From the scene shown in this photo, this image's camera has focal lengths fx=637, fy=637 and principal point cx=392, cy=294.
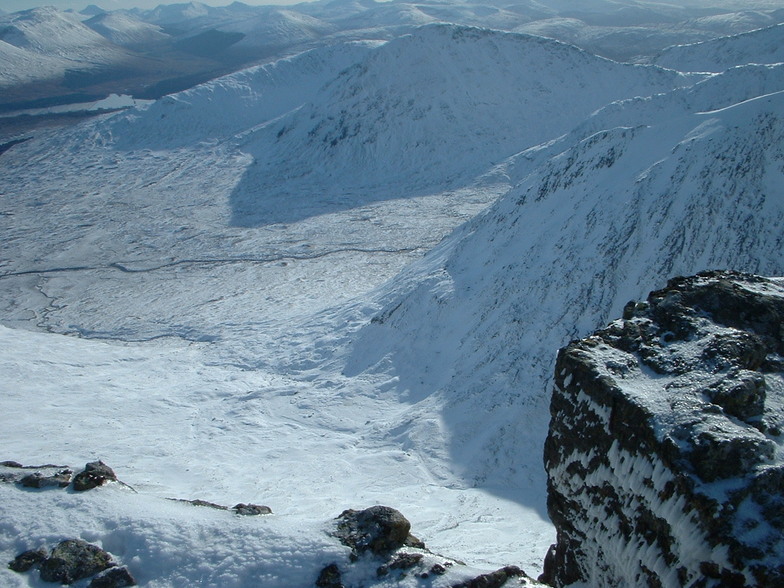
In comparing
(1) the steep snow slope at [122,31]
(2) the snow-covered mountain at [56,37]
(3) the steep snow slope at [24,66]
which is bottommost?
(3) the steep snow slope at [24,66]

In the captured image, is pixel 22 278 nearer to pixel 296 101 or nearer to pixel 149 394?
pixel 149 394

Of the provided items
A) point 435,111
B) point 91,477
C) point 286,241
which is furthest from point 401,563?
point 435,111

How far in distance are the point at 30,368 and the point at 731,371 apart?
733 inches

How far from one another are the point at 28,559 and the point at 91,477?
156cm

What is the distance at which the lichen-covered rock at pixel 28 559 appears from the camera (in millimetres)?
7191

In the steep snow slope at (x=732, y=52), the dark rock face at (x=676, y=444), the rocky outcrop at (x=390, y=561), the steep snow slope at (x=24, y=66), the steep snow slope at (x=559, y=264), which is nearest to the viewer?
the dark rock face at (x=676, y=444)

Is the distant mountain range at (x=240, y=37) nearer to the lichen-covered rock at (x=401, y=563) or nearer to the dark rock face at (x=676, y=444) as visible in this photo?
the dark rock face at (x=676, y=444)

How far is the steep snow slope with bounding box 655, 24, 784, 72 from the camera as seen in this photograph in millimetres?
51188

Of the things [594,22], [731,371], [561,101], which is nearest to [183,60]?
[594,22]

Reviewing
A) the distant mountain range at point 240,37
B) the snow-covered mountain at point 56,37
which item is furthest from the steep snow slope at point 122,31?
the snow-covered mountain at point 56,37

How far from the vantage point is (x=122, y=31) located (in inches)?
7323

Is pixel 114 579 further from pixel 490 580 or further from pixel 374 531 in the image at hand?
pixel 490 580

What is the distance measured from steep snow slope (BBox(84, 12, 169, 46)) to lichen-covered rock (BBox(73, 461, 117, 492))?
19111 cm

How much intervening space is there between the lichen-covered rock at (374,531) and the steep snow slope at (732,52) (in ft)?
182
